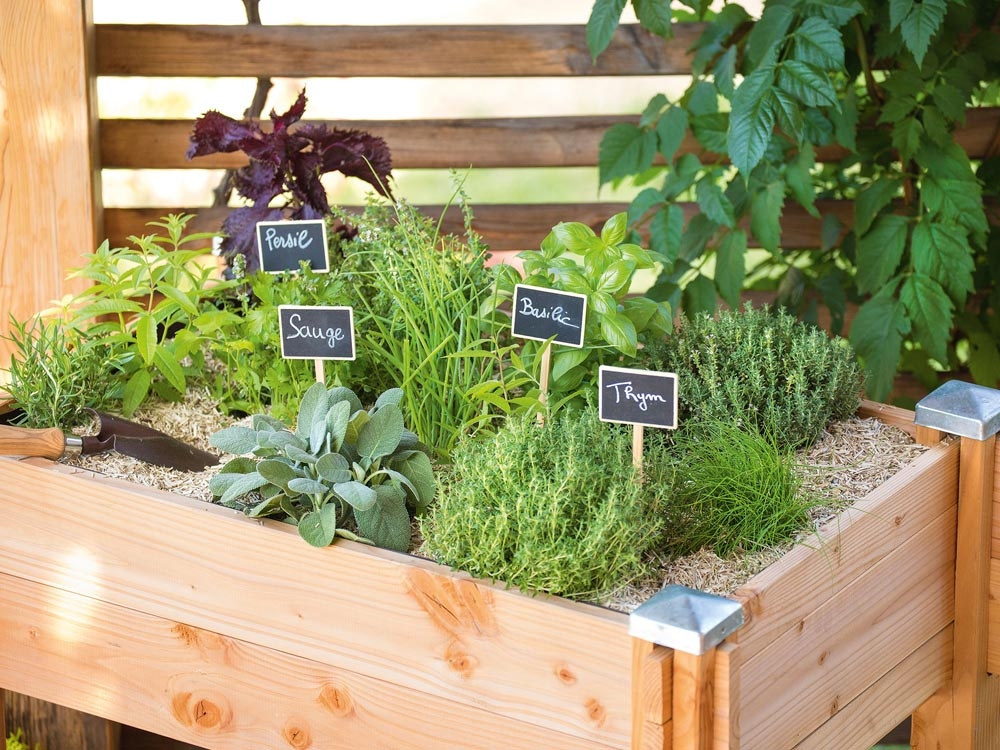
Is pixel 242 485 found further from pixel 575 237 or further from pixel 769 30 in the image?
pixel 769 30

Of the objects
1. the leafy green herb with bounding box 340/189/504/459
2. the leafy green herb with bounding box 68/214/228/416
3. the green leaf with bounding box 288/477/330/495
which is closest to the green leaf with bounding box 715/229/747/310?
the leafy green herb with bounding box 340/189/504/459

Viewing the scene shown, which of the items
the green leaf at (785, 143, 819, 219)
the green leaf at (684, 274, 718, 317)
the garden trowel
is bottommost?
the garden trowel

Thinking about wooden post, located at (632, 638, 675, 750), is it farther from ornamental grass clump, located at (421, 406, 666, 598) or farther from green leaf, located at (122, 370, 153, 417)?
green leaf, located at (122, 370, 153, 417)

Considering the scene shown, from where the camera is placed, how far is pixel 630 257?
1.59 metres

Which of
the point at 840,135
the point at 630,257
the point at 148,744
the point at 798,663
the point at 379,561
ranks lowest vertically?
the point at 148,744

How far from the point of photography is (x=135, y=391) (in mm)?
1784

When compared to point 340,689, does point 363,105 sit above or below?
above

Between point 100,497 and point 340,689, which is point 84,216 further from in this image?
point 340,689

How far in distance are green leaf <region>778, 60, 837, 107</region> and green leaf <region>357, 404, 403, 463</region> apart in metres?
0.88

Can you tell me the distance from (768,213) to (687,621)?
1.18 metres

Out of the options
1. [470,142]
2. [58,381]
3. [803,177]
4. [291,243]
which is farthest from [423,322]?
[470,142]

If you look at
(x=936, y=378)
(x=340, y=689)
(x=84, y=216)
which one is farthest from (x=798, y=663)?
(x=84, y=216)

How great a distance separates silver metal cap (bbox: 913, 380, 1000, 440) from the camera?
1.58m

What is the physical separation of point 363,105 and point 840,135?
2.66 metres
